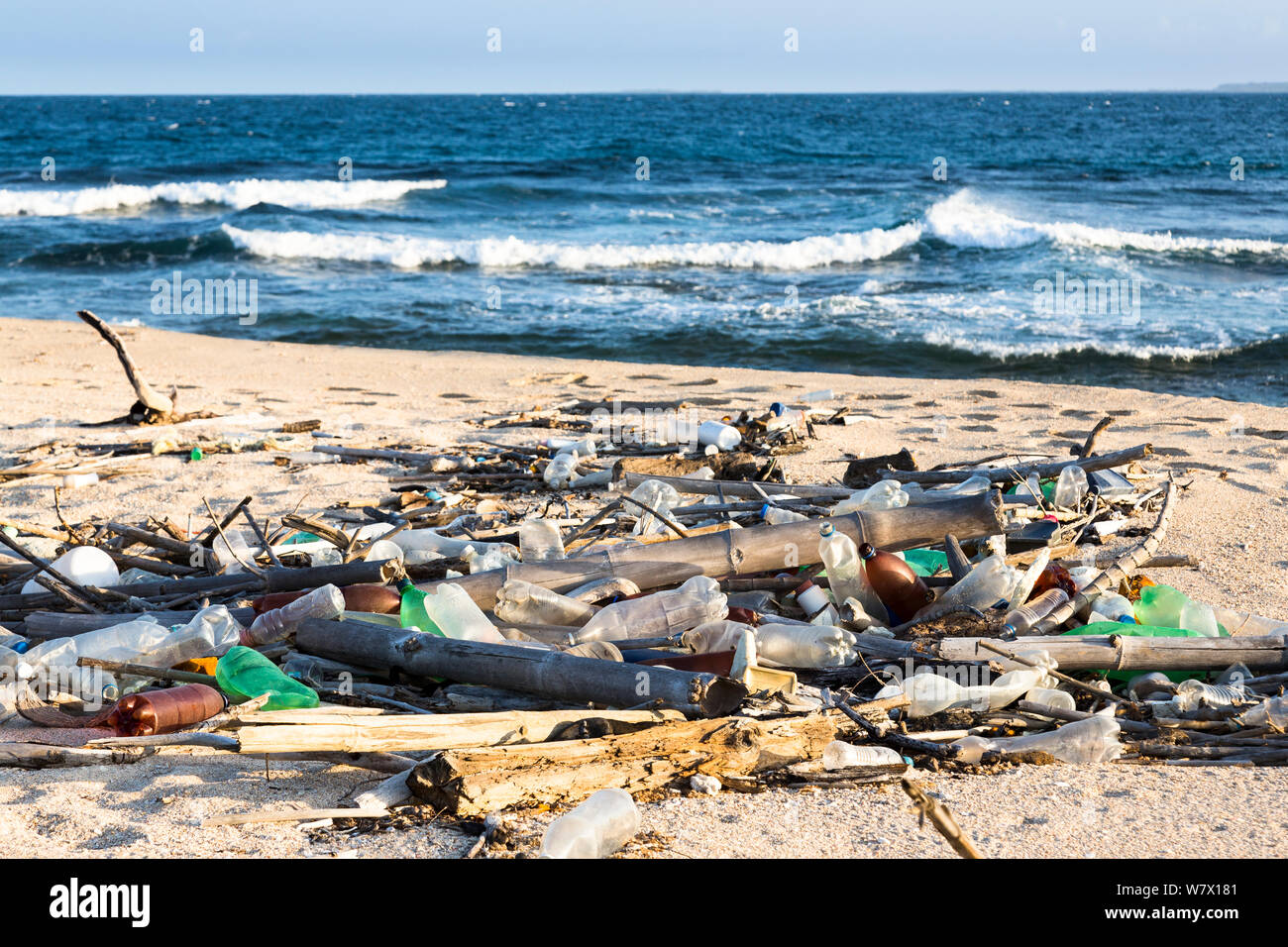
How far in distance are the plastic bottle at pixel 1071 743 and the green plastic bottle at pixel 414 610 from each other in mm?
1567

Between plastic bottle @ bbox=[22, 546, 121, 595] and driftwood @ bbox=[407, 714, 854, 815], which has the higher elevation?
plastic bottle @ bbox=[22, 546, 121, 595]

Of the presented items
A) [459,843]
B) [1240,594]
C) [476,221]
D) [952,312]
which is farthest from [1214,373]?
[476,221]

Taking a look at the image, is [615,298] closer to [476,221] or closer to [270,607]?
[476,221]

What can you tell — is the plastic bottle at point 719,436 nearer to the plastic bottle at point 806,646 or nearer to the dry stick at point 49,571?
the plastic bottle at point 806,646

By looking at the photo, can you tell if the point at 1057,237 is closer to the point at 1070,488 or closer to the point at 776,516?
the point at 1070,488

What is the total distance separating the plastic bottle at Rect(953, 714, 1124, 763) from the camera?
2.58m

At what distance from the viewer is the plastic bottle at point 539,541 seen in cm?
381

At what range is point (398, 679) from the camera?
2.92 m

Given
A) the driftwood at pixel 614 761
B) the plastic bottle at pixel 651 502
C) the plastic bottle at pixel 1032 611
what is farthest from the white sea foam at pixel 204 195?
the driftwood at pixel 614 761

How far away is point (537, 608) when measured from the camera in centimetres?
330

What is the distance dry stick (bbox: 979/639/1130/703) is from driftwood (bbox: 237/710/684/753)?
928 mm

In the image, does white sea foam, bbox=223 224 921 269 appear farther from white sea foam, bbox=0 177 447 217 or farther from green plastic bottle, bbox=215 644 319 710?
green plastic bottle, bbox=215 644 319 710

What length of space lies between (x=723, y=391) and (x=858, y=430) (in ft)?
5.92

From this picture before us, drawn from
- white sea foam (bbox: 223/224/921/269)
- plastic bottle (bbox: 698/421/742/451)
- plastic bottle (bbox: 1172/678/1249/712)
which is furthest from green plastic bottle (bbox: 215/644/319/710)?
white sea foam (bbox: 223/224/921/269)
